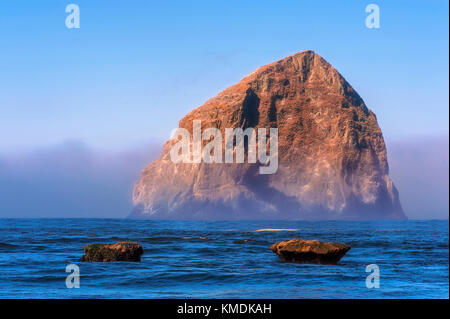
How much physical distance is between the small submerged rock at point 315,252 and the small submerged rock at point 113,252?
8878 mm

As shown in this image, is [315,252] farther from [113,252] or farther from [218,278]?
[113,252]

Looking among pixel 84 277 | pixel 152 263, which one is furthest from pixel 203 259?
pixel 84 277

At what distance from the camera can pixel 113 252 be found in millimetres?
29906

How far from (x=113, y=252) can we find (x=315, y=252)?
11.5 metres

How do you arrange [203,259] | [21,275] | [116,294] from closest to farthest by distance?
[116,294]
[21,275]
[203,259]

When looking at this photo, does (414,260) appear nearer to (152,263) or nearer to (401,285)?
(401,285)

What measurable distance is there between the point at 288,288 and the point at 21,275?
43.3ft
